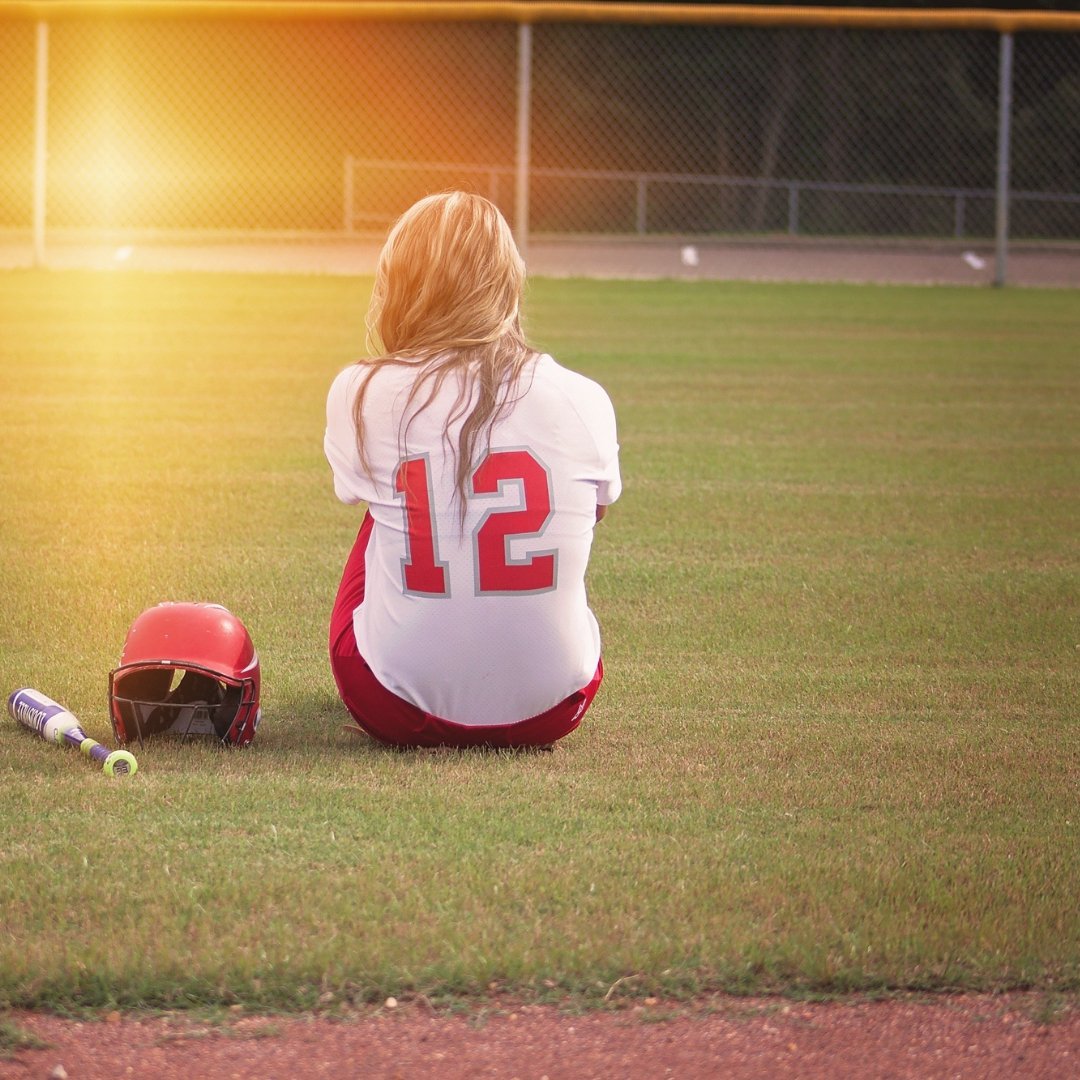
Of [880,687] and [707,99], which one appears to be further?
[707,99]


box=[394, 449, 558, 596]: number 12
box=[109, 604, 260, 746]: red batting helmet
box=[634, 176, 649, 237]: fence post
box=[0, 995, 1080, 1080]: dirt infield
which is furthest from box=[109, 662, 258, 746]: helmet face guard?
box=[634, 176, 649, 237]: fence post

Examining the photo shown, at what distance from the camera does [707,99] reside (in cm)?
3120

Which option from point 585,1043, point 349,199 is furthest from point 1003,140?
point 585,1043

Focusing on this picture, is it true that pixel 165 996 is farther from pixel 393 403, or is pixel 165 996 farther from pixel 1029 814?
pixel 1029 814

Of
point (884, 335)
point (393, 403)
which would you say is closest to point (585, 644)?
point (393, 403)

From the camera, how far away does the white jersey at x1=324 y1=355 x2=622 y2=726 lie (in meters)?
3.68

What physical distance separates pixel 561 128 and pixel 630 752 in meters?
28.6

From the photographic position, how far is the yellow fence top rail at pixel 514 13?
16.5 metres

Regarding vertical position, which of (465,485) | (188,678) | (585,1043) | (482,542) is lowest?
(585,1043)

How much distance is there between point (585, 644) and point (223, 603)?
187 centimetres

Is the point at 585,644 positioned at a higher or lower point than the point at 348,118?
lower

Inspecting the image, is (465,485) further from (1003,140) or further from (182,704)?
(1003,140)

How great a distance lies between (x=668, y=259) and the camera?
22453 mm

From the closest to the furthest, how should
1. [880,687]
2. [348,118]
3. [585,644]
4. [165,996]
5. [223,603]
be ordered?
[165,996] < [585,644] < [880,687] < [223,603] < [348,118]
